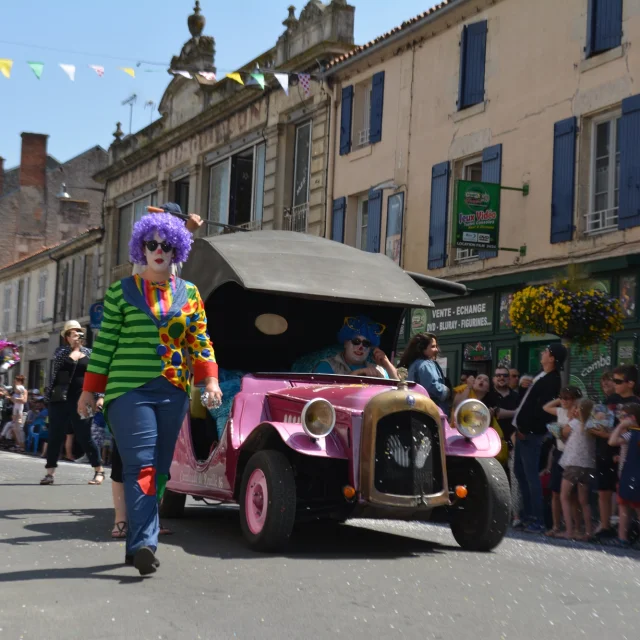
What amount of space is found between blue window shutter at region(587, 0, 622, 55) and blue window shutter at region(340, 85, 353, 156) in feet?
27.4

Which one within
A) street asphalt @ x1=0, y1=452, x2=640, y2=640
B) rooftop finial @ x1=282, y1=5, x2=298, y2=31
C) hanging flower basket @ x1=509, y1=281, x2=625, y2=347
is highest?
rooftop finial @ x1=282, y1=5, x2=298, y2=31

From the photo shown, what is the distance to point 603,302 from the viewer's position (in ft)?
53.1

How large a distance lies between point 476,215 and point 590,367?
3.42 meters

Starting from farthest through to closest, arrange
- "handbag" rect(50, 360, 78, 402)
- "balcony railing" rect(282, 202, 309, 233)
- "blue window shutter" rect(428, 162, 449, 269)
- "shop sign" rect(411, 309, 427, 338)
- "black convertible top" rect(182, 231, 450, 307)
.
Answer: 1. "balcony railing" rect(282, 202, 309, 233)
2. "shop sign" rect(411, 309, 427, 338)
3. "blue window shutter" rect(428, 162, 449, 269)
4. "handbag" rect(50, 360, 78, 402)
5. "black convertible top" rect(182, 231, 450, 307)

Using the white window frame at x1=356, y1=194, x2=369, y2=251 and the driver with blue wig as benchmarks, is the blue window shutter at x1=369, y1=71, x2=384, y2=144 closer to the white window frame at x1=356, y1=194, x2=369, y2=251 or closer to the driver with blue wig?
the white window frame at x1=356, y1=194, x2=369, y2=251

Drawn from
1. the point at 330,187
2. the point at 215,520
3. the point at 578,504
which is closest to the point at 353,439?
the point at 215,520

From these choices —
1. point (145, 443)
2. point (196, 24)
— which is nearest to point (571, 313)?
point (145, 443)

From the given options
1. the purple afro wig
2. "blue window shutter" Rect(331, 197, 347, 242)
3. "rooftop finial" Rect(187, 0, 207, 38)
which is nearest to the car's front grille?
the purple afro wig

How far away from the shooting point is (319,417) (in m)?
8.02

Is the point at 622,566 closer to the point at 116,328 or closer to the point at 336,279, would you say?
the point at 336,279

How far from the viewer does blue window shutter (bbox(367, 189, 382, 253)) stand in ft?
85.5

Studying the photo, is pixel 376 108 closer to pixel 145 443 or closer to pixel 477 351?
pixel 477 351

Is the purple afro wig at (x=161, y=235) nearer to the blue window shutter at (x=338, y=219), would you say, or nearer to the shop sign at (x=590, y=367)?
the shop sign at (x=590, y=367)

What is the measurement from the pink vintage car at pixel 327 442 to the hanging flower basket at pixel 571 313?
237 inches
